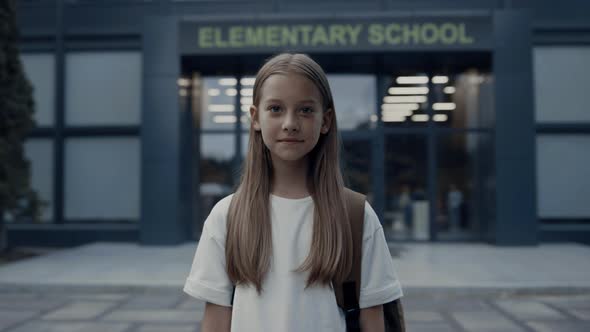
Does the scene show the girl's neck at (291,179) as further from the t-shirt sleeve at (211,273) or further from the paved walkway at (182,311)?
the paved walkway at (182,311)

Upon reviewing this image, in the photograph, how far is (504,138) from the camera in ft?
41.0

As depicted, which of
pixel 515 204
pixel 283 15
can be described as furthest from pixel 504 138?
pixel 283 15

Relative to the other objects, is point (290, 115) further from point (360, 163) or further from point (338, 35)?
point (360, 163)

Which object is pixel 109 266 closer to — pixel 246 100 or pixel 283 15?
pixel 246 100

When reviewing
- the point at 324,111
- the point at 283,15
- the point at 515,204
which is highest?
the point at 283,15

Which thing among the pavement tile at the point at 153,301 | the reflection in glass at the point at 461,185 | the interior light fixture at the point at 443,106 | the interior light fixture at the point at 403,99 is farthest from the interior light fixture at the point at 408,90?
the pavement tile at the point at 153,301

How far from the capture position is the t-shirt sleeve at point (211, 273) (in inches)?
60.5

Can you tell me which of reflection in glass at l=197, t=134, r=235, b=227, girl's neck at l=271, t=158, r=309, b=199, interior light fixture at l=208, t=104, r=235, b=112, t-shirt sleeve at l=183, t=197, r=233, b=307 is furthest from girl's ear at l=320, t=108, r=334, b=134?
interior light fixture at l=208, t=104, r=235, b=112

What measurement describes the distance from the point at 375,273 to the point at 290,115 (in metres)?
0.54

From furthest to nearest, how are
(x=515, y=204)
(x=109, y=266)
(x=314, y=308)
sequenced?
(x=515, y=204) < (x=109, y=266) < (x=314, y=308)

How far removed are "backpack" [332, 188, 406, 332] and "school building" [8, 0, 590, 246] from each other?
11.4 m

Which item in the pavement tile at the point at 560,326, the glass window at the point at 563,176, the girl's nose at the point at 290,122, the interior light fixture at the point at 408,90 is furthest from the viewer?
the interior light fixture at the point at 408,90

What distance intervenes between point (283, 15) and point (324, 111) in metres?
11.7

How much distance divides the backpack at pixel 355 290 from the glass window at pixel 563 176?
12977 mm
